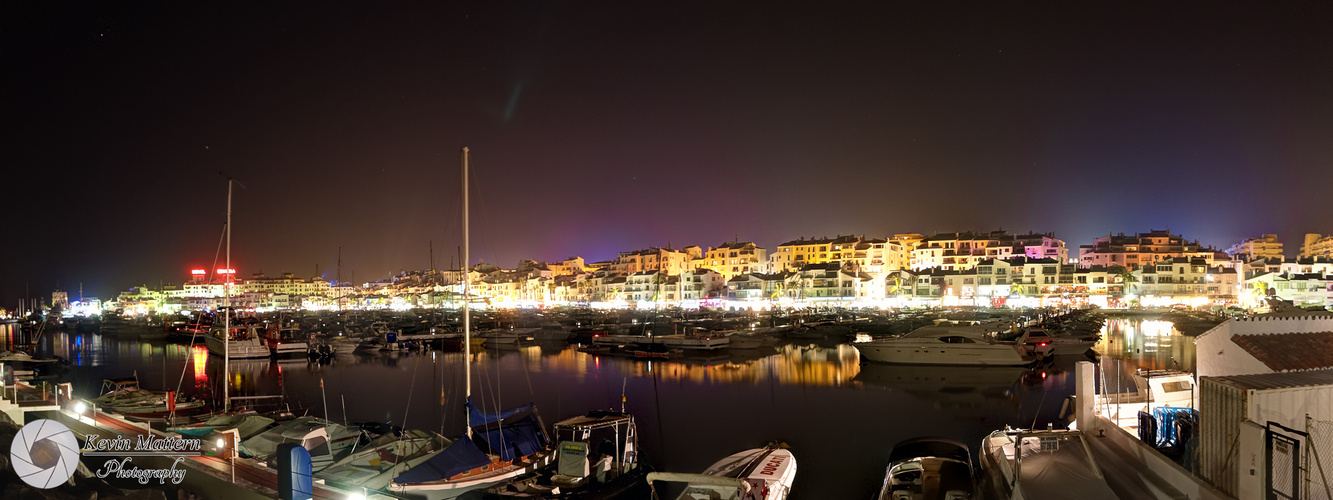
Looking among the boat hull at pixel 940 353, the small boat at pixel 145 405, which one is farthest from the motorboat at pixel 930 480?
the boat hull at pixel 940 353

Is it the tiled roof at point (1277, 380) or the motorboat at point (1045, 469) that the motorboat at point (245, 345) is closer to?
the motorboat at point (1045, 469)

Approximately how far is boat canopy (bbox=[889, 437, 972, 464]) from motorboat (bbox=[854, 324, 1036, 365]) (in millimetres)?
14906

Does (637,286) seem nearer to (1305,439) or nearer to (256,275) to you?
(1305,439)

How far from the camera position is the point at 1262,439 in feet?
14.3

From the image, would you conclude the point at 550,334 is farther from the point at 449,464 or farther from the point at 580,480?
the point at 580,480

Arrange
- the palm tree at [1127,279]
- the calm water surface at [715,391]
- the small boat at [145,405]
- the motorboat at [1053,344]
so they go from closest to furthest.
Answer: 1. the calm water surface at [715,391]
2. the small boat at [145,405]
3. the motorboat at [1053,344]
4. the palm tree at [1127,279]

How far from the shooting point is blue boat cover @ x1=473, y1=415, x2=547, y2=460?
898cm

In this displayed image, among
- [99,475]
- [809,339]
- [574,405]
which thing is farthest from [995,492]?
[809,339]

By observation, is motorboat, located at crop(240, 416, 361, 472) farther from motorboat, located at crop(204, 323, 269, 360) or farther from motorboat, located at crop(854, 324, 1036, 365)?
motorboat, located at crop(204, 323, 269, 360)

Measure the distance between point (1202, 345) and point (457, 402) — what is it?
55.0ft

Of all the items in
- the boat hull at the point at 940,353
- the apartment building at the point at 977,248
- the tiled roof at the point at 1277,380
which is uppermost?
the apartment building at the point at 977,248

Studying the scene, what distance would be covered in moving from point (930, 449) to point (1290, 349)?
4286 millimetres

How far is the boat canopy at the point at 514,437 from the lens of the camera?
898cm

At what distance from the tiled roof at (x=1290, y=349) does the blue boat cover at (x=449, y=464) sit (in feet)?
30.0
